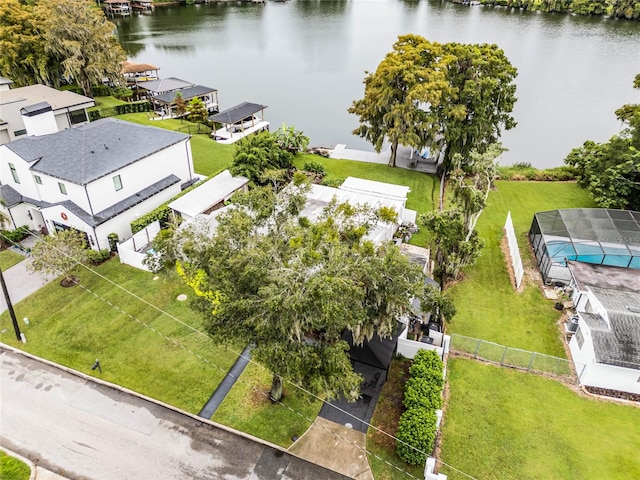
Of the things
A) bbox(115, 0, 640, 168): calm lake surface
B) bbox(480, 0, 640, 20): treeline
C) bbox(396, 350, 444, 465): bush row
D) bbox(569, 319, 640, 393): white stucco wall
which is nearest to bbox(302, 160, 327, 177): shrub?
bbox(115, 0, 640, 168): calm lake surface

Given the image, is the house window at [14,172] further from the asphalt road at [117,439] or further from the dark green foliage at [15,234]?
the asphalt road at [117,439]

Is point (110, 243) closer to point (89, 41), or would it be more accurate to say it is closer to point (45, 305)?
point (45, 305)

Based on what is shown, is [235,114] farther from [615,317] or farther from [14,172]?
[615,317]

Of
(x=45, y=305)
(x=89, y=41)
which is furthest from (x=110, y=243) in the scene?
(x=89, y=41)

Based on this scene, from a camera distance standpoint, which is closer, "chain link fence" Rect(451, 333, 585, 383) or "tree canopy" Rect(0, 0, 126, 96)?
"chain link fence" Rect(451, 333, 585, 383)

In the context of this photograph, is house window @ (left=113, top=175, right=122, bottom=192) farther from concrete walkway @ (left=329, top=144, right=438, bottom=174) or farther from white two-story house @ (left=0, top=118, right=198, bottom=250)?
concrete walkway @ (left=329, top=144, right=438, bottom=174)

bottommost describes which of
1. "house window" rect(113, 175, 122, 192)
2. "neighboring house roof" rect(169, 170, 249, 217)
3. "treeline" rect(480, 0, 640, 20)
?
"neighboring house roof" rect(169, 170, 249, 217)
